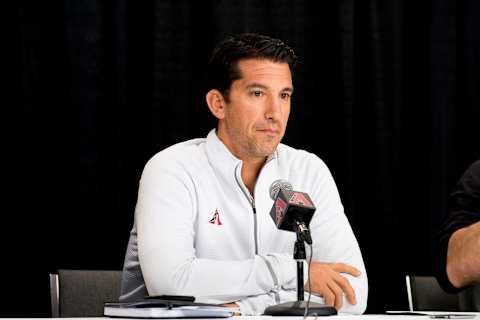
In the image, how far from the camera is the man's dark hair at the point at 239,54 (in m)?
2.81

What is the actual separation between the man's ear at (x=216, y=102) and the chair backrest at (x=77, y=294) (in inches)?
25.5

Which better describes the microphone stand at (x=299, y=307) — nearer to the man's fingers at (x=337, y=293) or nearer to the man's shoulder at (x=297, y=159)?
the man's fingers at (x=337, y=293)

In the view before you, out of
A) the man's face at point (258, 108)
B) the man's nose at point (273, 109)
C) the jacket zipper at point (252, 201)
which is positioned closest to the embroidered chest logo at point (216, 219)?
the jacket zipper at point (252, 201)

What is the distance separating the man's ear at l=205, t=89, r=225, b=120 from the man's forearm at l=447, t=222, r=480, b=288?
35.0 inches

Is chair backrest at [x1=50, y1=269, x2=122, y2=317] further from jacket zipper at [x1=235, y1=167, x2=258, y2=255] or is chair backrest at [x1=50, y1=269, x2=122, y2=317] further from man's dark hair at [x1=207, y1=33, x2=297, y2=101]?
man's dark hair at [x1=207, y1=33, x2=297, y2=101]

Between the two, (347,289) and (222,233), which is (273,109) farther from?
(347,289)

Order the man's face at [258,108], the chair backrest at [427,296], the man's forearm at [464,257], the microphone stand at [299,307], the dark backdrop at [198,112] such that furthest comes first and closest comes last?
the dark backdrop at [198,112] → the chair backrest at [427,296] → the man's face at [258,108] → the man's forearm at [464,257] → the microphone stand at [299,307]

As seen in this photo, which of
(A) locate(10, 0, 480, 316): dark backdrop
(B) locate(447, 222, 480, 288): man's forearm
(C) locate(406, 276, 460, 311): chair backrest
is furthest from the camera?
(A) locate(10, 0, 480, 316): dark backdrop

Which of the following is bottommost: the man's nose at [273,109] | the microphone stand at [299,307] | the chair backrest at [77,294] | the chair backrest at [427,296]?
the chair backrest at [427,296]

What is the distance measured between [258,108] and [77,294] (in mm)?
781

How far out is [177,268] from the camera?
2441 millimetres

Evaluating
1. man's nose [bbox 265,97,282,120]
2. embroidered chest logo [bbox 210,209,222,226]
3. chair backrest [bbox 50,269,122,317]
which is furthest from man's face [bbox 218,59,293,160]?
chair backrest [bbox 50,269,122,317]

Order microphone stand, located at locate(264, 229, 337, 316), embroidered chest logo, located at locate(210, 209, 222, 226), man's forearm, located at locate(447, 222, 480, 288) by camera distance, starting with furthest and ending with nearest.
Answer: embroidered chest logo, located at locate(210, 209, 222, 226)
man's forearm, located at locate(447, 222, 480, 288)
microphone stand, located at locate(264, 229, 337, 316)

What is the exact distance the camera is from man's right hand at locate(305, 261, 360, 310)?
244 centimetres
